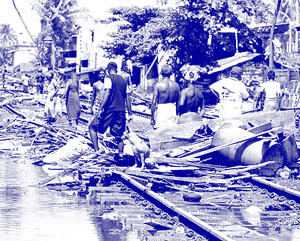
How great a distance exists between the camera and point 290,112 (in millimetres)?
15016

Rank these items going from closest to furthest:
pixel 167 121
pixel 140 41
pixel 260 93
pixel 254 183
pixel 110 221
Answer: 1. pixel 110 221
2. pixel 254 183
3. pixel 167 121
4. pixel 260 93
5. pixel 140 41

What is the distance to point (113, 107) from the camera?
13641 millimetres

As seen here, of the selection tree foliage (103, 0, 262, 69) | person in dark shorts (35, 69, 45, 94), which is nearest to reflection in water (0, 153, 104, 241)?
tree foliage (103, 0, 262, 69)

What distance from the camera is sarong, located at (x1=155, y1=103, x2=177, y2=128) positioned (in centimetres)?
1406

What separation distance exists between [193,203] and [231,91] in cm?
400

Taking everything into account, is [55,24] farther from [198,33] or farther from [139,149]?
[139,149]

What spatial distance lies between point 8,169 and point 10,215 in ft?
18.1

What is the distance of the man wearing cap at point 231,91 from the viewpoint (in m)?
13.8

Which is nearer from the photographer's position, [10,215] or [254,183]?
[10,215]

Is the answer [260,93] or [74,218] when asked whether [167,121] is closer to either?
[260,93]

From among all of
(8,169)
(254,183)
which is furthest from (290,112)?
(8,169)

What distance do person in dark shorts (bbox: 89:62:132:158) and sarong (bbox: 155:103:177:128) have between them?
67 cm

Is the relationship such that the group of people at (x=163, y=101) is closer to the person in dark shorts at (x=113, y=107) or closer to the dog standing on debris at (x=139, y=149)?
the person in dark shorts at (x=113, y=107)

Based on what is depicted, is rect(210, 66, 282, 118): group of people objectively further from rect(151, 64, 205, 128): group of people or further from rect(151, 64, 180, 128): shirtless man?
rect(151, 64, 180, 128): shirtless man
